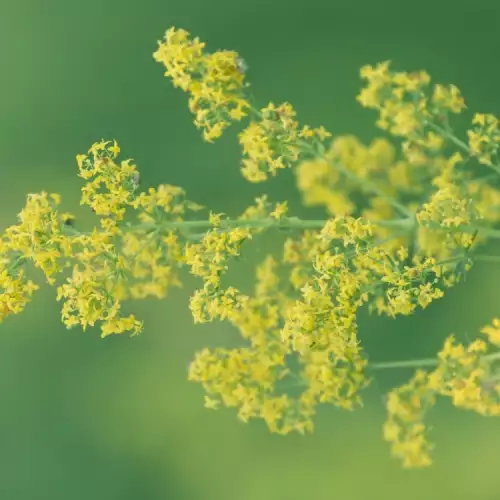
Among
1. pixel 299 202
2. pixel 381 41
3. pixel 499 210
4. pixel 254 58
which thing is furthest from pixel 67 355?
pixel 499 210

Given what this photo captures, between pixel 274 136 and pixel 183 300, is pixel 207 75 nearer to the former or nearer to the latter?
Result: pixel 274 136

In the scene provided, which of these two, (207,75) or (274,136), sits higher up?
(207,75)

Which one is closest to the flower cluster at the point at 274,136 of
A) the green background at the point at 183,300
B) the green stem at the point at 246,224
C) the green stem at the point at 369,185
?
the green stem at the point at 246,224

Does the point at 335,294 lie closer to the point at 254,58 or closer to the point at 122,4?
Result: the point at 254,58

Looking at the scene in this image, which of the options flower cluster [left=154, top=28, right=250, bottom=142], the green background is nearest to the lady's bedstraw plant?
flower cluster [left=154, top=28, right=250, bottom=142]

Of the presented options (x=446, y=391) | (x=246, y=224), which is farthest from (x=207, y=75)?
(x=446, y=391)

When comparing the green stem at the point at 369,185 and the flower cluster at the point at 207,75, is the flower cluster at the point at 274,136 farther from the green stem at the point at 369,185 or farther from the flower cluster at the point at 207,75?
the green stem at the point at 369,185
